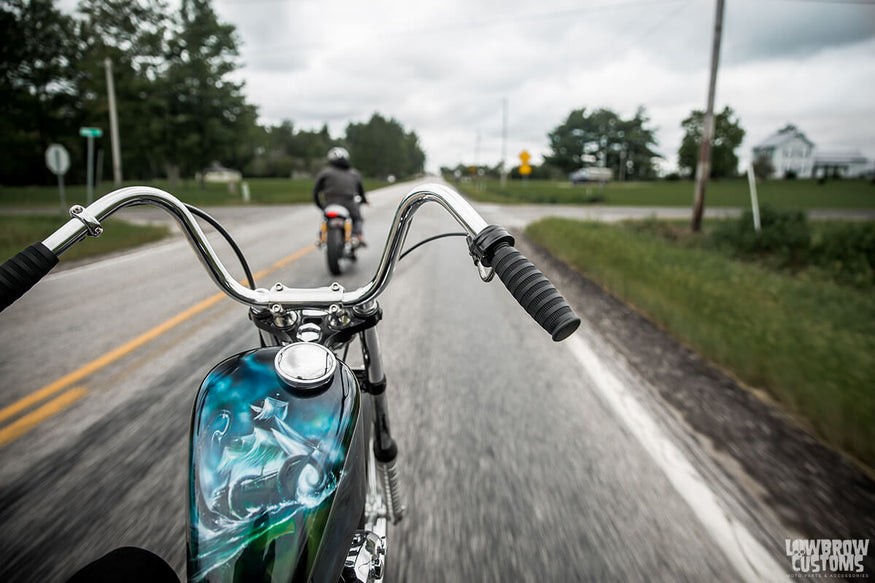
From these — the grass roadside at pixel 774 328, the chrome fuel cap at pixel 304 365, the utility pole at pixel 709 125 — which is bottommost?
the grass roadside at pixel 774 328

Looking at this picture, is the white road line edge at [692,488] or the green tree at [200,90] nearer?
the white road line edge at [692,488]

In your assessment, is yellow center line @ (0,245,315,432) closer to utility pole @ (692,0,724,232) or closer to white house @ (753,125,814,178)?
utility pole @ (692,0,724,232)

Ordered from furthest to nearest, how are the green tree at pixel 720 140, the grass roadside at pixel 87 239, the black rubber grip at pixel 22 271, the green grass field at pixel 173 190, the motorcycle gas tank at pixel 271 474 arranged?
1. the green tree at pixel 720 140
2. the green grass field at pixel 173 190
3. the grass roadside at pixel 87 239
4. the black rubber grip at pixel 22 271
5. the motorcycle gas tank at pixel 271 474

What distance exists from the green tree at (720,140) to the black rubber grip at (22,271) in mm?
91164

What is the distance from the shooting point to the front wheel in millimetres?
6359

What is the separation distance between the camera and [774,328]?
3.46 metres

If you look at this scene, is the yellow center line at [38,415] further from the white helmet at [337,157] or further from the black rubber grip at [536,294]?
the white helmet at [337,157]

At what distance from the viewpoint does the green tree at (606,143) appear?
3792 inches

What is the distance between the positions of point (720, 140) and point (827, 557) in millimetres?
94487

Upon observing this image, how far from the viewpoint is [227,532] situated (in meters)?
0.80

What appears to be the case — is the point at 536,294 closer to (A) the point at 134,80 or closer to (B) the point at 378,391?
(B) the point at 378,391

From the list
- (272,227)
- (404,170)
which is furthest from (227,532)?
(404,170)

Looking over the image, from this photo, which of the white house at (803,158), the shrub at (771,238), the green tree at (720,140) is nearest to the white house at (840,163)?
the white house at (803,158)

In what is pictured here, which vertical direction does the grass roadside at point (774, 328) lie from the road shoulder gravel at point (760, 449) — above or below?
above
